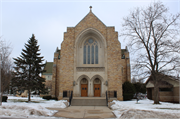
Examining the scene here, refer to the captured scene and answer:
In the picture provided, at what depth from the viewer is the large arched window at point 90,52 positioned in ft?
87.5

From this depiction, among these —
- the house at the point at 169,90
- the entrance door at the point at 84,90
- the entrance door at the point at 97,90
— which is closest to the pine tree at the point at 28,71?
the entrance door at the point at 84,90

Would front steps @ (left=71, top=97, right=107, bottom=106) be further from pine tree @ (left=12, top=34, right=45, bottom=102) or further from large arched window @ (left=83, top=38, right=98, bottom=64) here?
large arched window @ (left=83, top=38, right=98, bottom=64)

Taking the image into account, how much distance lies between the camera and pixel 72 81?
25.1 metres

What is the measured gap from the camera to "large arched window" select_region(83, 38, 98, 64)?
87.5 feet

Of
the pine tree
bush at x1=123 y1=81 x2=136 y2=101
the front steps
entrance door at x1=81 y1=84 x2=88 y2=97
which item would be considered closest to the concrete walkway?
the front steps

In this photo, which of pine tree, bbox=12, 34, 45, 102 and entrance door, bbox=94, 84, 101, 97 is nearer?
pine tree, bbox=12, 34, 45, 102

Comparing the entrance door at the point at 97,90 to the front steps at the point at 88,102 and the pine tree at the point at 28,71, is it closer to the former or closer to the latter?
the front steps at the point at 88,102

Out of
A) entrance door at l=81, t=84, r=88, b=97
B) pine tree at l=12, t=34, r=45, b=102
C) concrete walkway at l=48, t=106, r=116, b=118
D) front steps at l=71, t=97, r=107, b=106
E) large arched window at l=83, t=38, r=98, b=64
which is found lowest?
front steps at l=71, t=97, r=107, b=106

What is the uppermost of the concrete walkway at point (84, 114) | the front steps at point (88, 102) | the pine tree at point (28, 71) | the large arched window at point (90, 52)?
the large arched window at point (90, 52)

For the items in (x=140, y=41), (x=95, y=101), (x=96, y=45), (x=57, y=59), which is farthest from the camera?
(x=57, y=59)

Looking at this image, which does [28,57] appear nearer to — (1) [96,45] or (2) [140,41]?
(1) [96,45]

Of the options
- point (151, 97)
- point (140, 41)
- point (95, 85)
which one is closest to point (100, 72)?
point (95, 85)

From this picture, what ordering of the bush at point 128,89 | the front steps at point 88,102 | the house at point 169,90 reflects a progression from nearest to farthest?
the front steps at point 88,102
the house at point 169,90
the bush at point 128,89

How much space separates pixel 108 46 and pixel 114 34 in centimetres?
221
